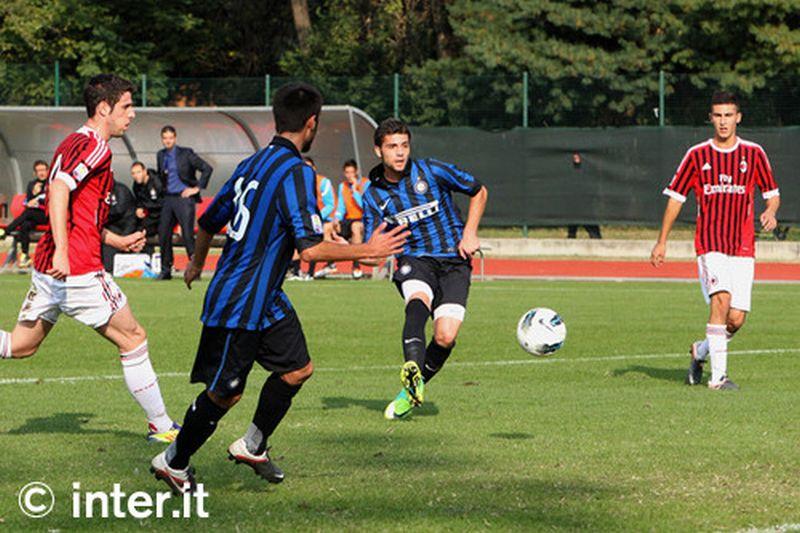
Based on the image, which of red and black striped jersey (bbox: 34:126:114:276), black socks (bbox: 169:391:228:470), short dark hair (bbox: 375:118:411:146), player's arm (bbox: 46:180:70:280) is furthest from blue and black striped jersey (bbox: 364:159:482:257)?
black socks (bbox: 169:391:228:470)

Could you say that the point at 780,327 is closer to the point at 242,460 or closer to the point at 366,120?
the point at 242,460

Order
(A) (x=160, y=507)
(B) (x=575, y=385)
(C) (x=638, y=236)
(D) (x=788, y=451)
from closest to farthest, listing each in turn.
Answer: (A) (x=160, y=507) < (D) (x=788, y=451) < (B) (x=575, y=385) < (C) (x=638, y=236)

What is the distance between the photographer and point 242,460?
7148 mm

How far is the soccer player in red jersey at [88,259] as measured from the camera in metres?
8.26

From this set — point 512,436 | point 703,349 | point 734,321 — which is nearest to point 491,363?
point 703,349

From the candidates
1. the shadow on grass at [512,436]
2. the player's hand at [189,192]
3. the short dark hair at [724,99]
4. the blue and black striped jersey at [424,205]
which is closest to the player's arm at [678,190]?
the short dark hair at [724,99]

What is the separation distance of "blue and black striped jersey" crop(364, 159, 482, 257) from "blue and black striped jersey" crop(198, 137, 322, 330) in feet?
11.1

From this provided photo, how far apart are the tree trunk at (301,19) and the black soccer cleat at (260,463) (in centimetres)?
4478

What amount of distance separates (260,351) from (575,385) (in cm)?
489

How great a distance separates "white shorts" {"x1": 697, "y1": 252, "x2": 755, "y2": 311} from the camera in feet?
37.7

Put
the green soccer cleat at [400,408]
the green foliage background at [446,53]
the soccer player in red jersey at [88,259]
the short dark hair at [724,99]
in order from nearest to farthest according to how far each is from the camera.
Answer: the soccer player in red jersey at [88,259] < the green soccer cleat at [400,408] < the short dark hair at [724,99] < the green foliage background at [446,53]

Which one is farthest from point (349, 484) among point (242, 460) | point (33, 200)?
point (33, 200)

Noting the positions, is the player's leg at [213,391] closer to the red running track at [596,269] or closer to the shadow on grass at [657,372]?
the shadow on grass at [657,372]

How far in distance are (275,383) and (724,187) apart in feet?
18.1
